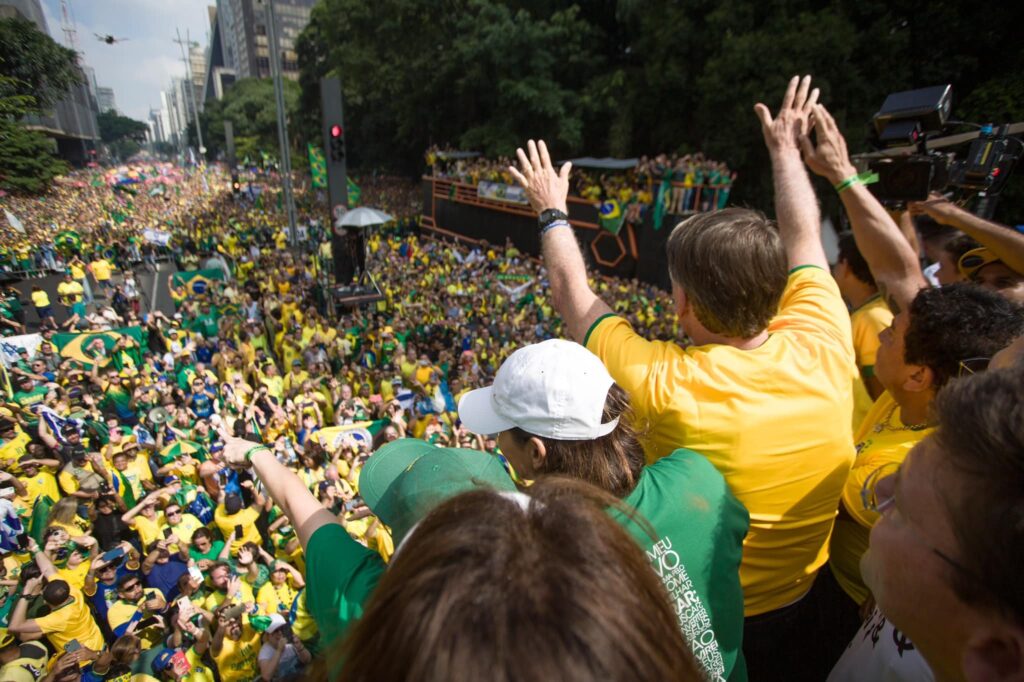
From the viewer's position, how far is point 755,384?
1361 mm

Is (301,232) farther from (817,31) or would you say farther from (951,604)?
(951,604)

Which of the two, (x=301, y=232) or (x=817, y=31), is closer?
(x=817, y=31)

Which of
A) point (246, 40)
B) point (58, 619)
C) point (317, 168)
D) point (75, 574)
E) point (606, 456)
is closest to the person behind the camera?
point (606, 456)

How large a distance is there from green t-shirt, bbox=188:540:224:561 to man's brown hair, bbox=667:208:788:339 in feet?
15.2

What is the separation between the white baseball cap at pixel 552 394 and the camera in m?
1.20

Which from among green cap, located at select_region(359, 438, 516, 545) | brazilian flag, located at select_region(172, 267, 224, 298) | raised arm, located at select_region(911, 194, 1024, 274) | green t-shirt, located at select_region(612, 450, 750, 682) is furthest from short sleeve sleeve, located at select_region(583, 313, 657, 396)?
brazilian flag, located at select_region(172, 267, 224, 298)

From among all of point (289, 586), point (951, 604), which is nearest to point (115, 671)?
point (289, 586)

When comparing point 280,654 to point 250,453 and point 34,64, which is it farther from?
point 34,64

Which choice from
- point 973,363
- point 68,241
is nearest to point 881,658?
point 973,363

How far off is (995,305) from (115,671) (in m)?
4.73

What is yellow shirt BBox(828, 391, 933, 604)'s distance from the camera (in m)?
1.51

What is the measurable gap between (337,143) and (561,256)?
12822 mm

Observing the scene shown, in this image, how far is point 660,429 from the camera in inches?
54.1

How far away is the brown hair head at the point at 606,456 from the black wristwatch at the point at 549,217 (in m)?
0.76
